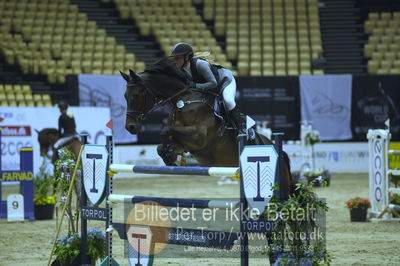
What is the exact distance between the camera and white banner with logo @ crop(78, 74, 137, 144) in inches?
726

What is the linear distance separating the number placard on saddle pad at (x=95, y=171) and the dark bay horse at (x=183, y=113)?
660 mm

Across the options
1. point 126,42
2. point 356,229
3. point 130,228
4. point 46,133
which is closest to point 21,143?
point 46,133

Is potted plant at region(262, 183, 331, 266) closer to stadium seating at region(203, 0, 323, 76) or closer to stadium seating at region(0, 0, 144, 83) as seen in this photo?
stadium seating at region(0, 0, 144, 83)

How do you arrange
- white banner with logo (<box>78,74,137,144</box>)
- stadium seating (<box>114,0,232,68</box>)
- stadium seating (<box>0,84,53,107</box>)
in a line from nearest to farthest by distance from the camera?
stadium seating (<box>0,84,53,107</box>), white banner with logo (<box>78,74,137,144</box>), stadium seating (<box>114,0,232,68</box>)

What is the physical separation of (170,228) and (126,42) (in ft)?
60.5

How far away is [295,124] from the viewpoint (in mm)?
20156

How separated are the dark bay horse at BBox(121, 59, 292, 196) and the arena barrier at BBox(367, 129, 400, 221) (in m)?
3.82

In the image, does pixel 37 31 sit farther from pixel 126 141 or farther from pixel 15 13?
pixel 126 141

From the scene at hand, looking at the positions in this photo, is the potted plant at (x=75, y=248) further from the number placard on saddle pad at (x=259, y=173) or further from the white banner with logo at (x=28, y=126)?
the white banner with logo at (x=28, y=126)

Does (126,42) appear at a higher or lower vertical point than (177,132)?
higher

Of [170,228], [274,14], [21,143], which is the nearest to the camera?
[170,228]

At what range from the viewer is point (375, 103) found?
20.0 m

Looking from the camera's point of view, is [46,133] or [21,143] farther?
[21,143]

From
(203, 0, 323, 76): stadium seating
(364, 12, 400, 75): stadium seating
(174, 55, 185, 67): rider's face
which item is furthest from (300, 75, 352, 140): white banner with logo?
(174, 55, 185, 67): rider's face
